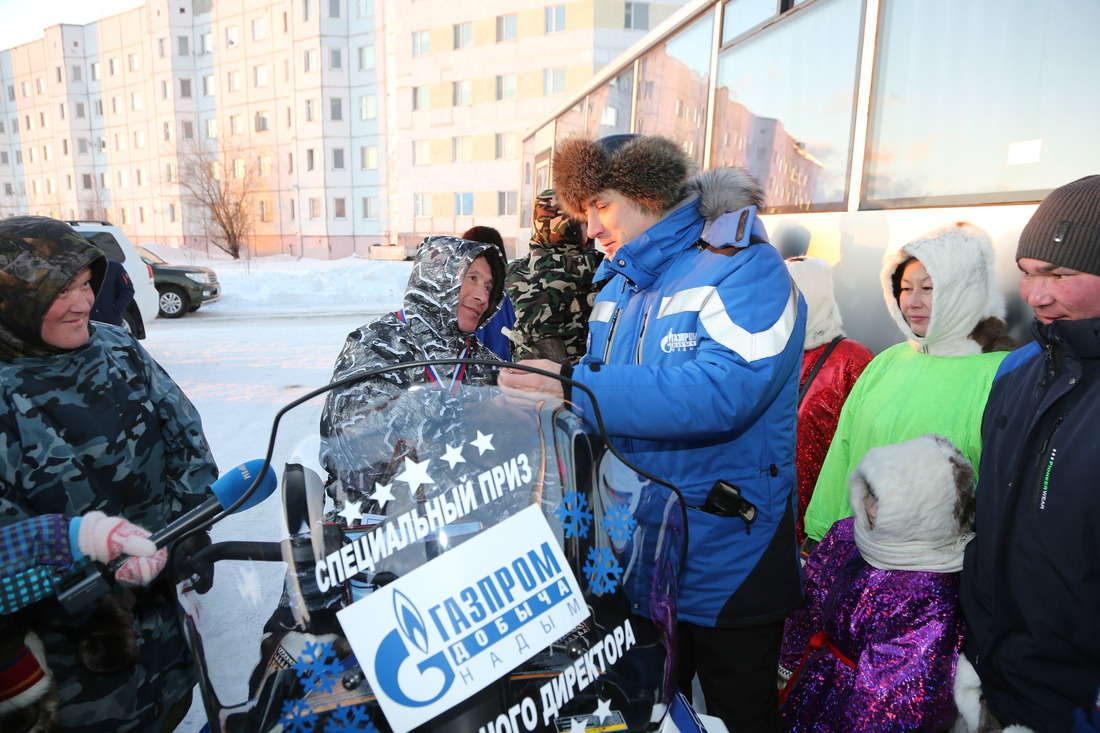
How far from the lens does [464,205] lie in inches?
1351

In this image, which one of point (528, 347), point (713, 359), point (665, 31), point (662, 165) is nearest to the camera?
point (713, 359)

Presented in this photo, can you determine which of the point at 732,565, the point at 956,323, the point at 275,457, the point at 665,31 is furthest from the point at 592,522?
the point at 665,31

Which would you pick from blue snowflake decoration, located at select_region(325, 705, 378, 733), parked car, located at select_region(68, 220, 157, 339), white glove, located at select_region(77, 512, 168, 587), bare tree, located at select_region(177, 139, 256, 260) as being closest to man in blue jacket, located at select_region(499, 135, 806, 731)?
blue snowflake decoration, located at select_region(325, 705, 378, 733)

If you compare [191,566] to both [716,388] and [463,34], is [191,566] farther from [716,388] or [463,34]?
[463,34]

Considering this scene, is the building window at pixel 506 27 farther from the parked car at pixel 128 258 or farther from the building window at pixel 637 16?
the parked car at pixel 128 258

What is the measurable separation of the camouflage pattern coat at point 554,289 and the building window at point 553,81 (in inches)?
1157

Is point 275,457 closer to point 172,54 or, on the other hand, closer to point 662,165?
point 662,165

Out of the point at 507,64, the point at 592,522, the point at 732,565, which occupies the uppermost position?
the point at 507,64

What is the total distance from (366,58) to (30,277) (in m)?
43.1

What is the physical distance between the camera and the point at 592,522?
3.66 feet

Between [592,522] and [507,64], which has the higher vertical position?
[507,64]

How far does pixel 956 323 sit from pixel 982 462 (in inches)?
36.2

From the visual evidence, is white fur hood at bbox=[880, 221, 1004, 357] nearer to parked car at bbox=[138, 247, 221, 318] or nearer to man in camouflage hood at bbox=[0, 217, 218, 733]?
man in camouflage hood at bbox=[0, 217, 218, 733]

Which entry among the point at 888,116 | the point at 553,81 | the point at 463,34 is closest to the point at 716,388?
the point at 888,116
